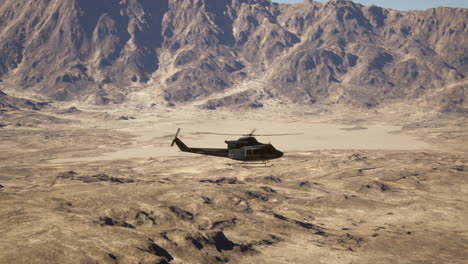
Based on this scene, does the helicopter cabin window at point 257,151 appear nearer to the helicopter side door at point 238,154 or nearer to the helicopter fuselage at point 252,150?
the helicopter fuselage at point 252,150

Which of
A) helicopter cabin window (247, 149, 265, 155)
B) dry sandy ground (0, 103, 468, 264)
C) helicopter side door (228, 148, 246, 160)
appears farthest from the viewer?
dry sandy ground (0, 103, 468, 264)

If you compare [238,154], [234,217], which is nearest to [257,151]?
[238,154]

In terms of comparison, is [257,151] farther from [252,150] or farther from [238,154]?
[238,154]

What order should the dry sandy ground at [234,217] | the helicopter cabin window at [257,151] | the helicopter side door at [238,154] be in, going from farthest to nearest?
the dry sandy ground at [234,217], the helicopter side door at [238,154], the helicopter cabin window at [257,151]

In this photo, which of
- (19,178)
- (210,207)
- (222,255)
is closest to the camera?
(222,255)

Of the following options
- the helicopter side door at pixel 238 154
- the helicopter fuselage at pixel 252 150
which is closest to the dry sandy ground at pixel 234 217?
the helicopter side door at pixel 238 154

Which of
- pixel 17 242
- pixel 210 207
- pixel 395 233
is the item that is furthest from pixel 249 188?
pixel 17 242

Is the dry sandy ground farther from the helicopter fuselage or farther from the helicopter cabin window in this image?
the helicopter cabin window

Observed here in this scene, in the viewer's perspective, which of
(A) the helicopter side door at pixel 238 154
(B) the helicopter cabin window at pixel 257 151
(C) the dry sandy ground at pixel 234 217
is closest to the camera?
(B) the helicopter cabin window at pixel 257 151

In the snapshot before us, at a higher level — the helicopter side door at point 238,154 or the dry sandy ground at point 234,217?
the helicopter side door at point 238,154

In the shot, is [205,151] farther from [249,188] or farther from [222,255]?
[249,188]

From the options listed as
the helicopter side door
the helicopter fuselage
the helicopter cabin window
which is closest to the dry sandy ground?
the helicopter side door
